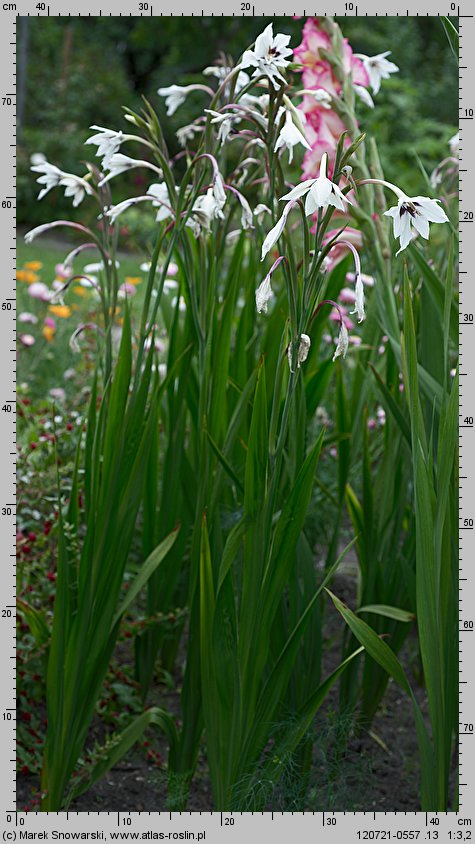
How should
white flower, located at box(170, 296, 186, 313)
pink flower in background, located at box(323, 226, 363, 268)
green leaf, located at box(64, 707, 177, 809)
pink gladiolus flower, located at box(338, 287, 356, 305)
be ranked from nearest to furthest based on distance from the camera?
green leaf, located at box(64, 707, 177, 809) < white flower, located at box(170, 296, 186, 313) < pink flower in background, located at box(323, 226, 363, 268) < pink gladiolus flower, located at box(338, 287, 356, 305)

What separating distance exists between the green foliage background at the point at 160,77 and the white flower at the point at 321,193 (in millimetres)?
6753

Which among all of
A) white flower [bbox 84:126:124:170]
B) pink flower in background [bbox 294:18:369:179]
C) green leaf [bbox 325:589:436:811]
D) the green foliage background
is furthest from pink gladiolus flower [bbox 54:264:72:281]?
the green foliage background

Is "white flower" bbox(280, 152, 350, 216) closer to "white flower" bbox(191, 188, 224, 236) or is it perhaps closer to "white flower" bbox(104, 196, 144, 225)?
"white flower" bbox(191, 188, 224, 236)

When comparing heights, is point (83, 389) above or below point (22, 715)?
above

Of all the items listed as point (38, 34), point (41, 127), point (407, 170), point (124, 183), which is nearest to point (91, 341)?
point (407, 170)

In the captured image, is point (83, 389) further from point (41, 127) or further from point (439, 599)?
point (41, 127)

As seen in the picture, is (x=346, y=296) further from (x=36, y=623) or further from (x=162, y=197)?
(x=36, y=623)

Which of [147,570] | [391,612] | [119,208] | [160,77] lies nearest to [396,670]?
[391,612]

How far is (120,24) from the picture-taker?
13250 millimetres

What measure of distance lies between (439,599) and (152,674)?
80cm

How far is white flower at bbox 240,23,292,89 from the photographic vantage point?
1.32 metres

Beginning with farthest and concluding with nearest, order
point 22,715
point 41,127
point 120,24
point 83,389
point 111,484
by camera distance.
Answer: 1. point 120,24
2. point 41,127
3. point 83,389
4. point 22,715
5. point 111,484

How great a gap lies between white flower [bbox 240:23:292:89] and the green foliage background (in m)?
6.48

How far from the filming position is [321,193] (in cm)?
111
